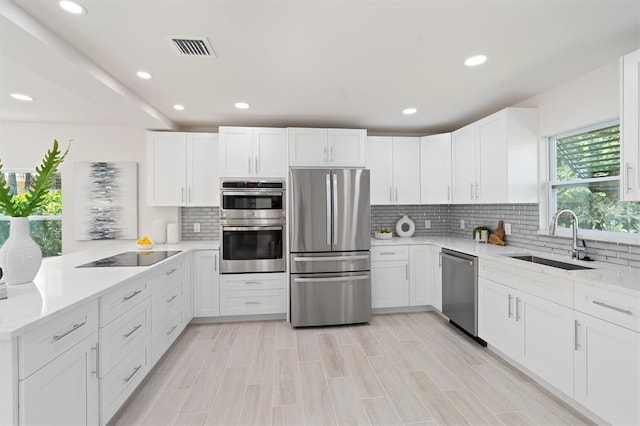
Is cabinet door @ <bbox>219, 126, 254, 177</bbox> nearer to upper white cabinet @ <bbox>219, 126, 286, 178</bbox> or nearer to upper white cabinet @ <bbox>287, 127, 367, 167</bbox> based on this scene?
upper white cabinet @ <bbox>219, 126, 286, 178</bbox>

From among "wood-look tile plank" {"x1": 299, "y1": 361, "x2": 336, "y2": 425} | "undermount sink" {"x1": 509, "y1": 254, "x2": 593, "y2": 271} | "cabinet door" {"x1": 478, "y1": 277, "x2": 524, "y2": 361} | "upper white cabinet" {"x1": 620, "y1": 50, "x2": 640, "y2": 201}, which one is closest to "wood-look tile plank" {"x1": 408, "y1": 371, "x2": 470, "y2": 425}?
"wood-look tile plank" {"x1": 299, "y1": 361, "x2": 336, "y2": 425}

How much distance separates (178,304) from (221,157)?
1.69 meters

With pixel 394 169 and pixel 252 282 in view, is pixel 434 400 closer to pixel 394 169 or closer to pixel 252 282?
pixel 252 282

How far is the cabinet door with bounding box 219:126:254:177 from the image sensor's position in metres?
3.72

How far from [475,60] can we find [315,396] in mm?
2716

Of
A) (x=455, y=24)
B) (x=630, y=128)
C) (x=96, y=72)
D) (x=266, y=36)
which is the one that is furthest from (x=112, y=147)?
(x=630, y=128)

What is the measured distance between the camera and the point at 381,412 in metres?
2.07

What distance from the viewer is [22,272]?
1.81 m

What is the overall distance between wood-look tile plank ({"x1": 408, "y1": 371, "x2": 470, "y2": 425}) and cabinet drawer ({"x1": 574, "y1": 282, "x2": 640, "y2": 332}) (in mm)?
1030

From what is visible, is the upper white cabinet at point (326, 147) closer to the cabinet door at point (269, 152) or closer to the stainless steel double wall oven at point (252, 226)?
the cabinet door at point (269, 152)

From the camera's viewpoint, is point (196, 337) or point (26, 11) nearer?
point (26, 11)

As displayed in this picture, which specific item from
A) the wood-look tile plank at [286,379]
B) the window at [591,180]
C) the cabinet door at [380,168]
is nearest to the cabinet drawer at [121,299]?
the wood-look tile plank at [286,379]

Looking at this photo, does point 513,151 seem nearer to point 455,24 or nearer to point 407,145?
point 407,145

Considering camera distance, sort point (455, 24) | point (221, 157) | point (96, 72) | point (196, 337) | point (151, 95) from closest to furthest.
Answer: point (455, 24)
point (96, 72)
point (151, 95)
point (196, 337)
point (221, 157)
